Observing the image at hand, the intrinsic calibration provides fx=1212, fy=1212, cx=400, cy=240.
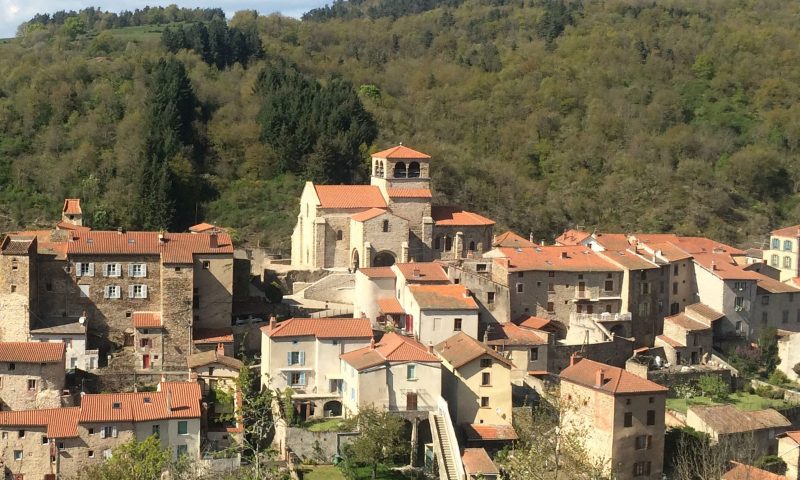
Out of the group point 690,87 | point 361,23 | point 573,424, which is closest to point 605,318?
A: point 573,424

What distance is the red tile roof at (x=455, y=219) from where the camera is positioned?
60.0 m

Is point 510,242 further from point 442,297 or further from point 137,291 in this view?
point 137,291

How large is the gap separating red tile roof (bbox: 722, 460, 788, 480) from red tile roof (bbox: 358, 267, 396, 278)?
16961mm

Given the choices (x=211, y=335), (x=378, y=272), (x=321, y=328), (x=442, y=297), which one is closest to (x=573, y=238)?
(x=378, y=272)

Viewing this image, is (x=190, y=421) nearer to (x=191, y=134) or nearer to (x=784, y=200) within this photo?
(x=191, y=134)

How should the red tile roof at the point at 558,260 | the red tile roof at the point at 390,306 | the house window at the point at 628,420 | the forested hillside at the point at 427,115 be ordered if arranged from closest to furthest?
the house window at the point at 628,420 → the red tile roof at the point at 390,306 → the red tile roof at the point at 558,260 → the forested hillside at the point at 427,115

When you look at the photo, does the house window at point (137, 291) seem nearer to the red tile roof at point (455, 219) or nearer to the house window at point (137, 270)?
the house window at point (137, 270)

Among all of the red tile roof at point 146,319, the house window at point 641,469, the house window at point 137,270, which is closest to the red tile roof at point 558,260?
the house window at point 641,469

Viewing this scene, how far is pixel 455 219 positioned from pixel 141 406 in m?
22.0

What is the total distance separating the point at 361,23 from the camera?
127m

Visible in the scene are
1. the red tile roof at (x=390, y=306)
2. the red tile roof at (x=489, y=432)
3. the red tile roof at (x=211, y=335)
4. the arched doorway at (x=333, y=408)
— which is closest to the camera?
the red tile roof at (x=489, y=432)

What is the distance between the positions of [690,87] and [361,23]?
36653 millimetres

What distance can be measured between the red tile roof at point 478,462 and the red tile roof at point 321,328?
680 centimetres

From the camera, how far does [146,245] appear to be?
50.0m
